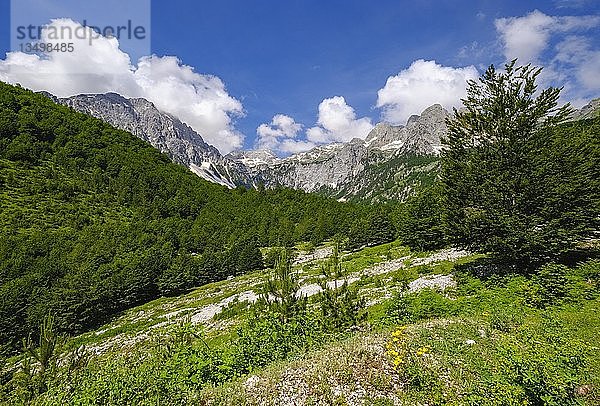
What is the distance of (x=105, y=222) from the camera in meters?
74.4

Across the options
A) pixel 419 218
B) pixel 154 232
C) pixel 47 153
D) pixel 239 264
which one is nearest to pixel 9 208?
pixel 154 232

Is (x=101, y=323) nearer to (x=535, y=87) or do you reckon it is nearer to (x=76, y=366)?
(x=76, y=366)

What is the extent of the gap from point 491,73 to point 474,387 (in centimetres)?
1784

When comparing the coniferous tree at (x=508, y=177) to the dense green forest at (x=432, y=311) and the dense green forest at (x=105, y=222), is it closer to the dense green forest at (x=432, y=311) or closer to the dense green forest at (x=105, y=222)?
the dense green forest at (x=432, y=311)

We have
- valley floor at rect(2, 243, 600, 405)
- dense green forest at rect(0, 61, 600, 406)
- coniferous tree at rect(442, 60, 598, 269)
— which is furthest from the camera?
coniferous tree at rect(442, 60, 598, 269)

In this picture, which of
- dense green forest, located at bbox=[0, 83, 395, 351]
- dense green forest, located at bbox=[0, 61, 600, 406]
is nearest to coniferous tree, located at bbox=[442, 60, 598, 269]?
dense green forest, located at bbox=[0, 61, 600, 406]

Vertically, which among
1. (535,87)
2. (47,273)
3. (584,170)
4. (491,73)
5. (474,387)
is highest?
(491,73)

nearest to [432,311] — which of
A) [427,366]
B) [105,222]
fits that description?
[427,366]

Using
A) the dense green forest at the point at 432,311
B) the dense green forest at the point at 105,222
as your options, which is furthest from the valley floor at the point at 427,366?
the dense green forest at the point at 105,222

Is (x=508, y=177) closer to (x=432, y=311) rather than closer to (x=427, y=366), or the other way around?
(x=432, y=311)

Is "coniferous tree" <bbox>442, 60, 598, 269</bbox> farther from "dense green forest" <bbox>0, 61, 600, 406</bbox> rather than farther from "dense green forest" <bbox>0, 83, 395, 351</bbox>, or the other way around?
"dense green forest" <bbox>0, 83, 395, 351</bbox>

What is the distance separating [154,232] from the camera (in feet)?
251

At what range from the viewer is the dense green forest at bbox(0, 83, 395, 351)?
1768 inches

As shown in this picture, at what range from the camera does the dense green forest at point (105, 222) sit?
147 ft
